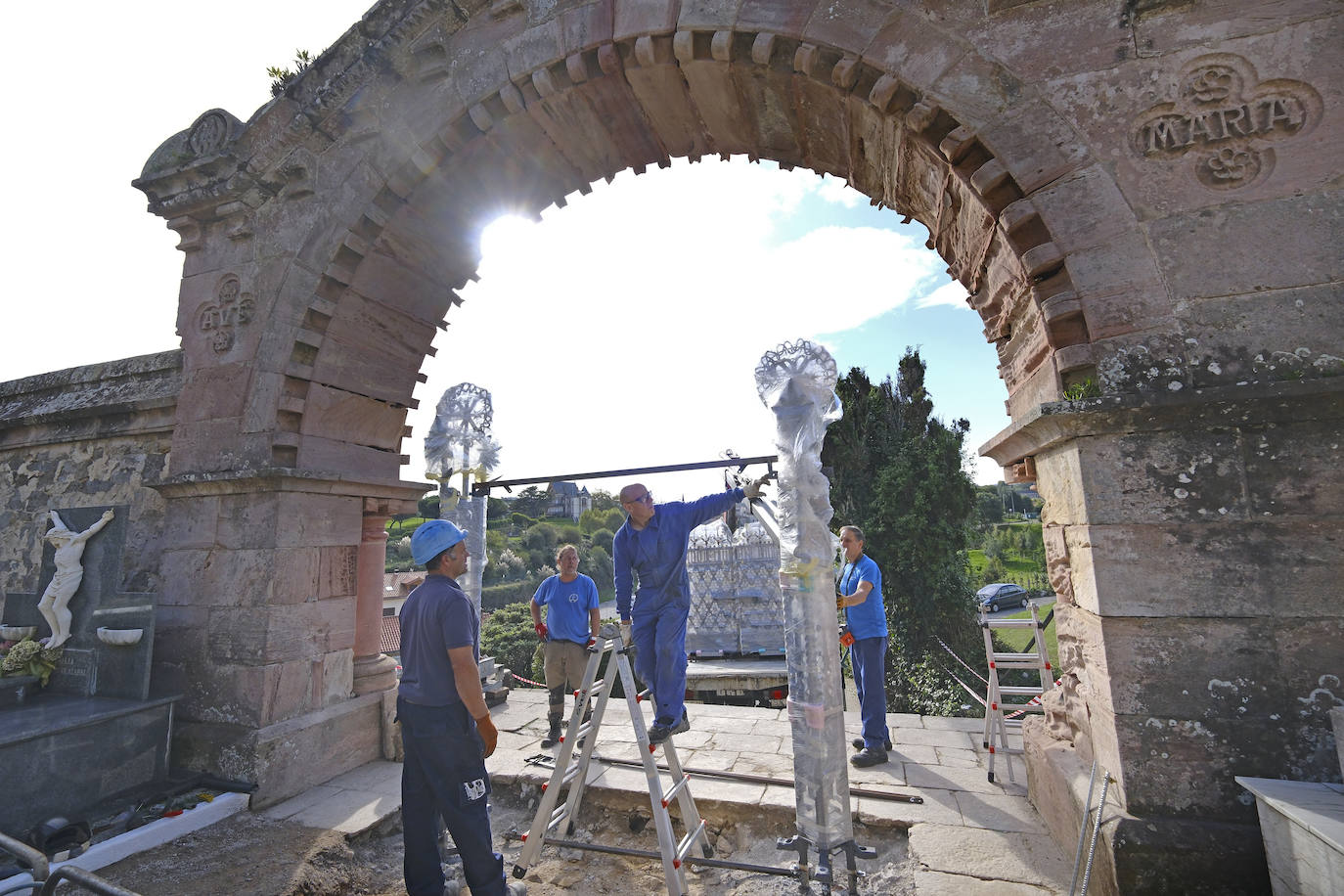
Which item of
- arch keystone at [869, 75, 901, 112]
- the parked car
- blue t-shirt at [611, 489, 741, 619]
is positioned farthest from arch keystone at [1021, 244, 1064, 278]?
the parked car

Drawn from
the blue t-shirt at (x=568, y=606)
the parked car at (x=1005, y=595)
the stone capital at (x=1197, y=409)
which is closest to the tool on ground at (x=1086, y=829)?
the stone capital at (x=1197, y=409)

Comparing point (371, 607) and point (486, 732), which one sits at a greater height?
point (371, 607)

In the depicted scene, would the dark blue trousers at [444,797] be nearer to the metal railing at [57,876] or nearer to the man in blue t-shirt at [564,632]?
the metal railing at [57,876]

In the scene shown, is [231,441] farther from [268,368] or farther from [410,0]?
[410,0]

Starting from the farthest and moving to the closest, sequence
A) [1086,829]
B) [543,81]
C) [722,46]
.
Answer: [543,81]
[722,46]
[1086,829]

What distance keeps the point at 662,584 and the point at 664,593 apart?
5cm

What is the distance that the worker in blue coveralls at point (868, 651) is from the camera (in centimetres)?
448

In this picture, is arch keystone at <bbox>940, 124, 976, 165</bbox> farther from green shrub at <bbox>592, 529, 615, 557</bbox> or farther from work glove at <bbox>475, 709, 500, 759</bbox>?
green shrub at <bbox>592, 529, 615, 557</bbox>

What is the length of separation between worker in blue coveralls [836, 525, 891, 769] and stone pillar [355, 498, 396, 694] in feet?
11.9

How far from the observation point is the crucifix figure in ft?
13.8

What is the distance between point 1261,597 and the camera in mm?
2516

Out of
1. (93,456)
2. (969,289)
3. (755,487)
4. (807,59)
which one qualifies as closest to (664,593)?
(755,487)

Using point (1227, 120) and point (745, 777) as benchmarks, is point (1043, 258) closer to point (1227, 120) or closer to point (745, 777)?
point (1227, 120)

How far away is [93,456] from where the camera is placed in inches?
207
